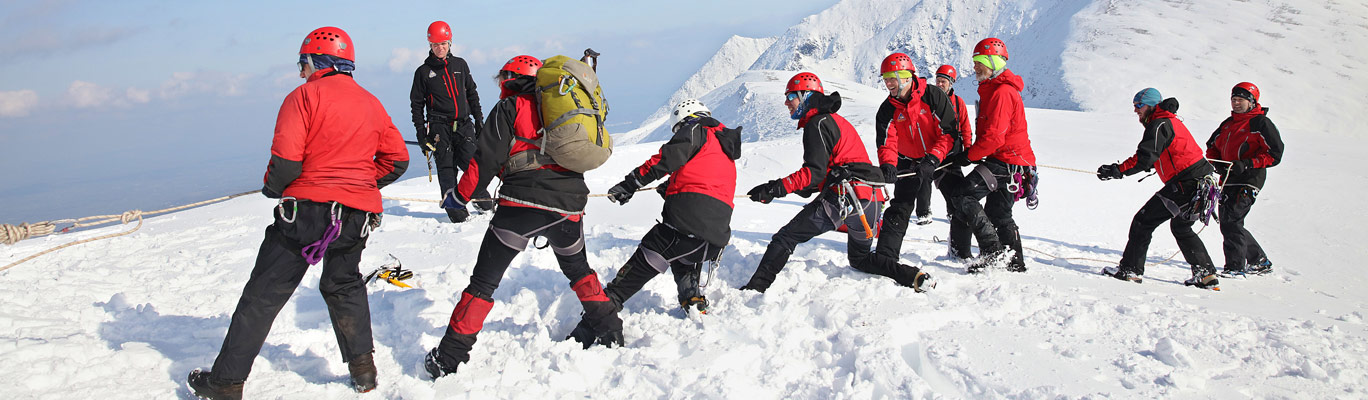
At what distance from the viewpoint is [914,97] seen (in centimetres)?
561

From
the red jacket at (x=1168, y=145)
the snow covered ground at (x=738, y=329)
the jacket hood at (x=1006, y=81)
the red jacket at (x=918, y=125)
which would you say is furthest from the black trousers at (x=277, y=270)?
the red jacket at (x=1168, y=145)

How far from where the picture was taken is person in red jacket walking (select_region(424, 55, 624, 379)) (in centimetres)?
345

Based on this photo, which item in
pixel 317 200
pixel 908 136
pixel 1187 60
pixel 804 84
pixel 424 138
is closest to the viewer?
pixel 317 200

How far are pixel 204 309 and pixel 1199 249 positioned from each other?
775cm

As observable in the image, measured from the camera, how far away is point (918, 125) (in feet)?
18.8

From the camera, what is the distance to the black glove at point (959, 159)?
5569 mm

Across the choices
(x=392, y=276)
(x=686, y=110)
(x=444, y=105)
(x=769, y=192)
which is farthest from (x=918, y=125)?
(x=444, y=105)

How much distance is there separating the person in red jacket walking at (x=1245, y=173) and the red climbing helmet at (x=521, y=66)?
5.98 m

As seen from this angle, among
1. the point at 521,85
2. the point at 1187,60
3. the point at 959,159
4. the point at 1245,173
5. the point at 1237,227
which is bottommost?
the point at 1187,60

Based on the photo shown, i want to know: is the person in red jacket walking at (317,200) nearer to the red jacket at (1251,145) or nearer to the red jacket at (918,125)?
the red jacket at (918,125)

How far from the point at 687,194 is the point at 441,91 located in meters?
3.89

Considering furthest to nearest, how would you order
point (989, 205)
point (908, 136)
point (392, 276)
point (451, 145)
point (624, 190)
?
1. point (451, 145)
2. point (908, 136)
3. point (989, 205)
4. point (392, 276)
5. point (624, 190)

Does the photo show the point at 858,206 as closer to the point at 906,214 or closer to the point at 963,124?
the point at 906,214

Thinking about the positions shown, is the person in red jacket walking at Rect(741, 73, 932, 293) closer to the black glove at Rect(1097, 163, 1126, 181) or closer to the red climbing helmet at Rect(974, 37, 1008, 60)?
the red climbing helmet at Rect(974, 37, 1008, 60)
